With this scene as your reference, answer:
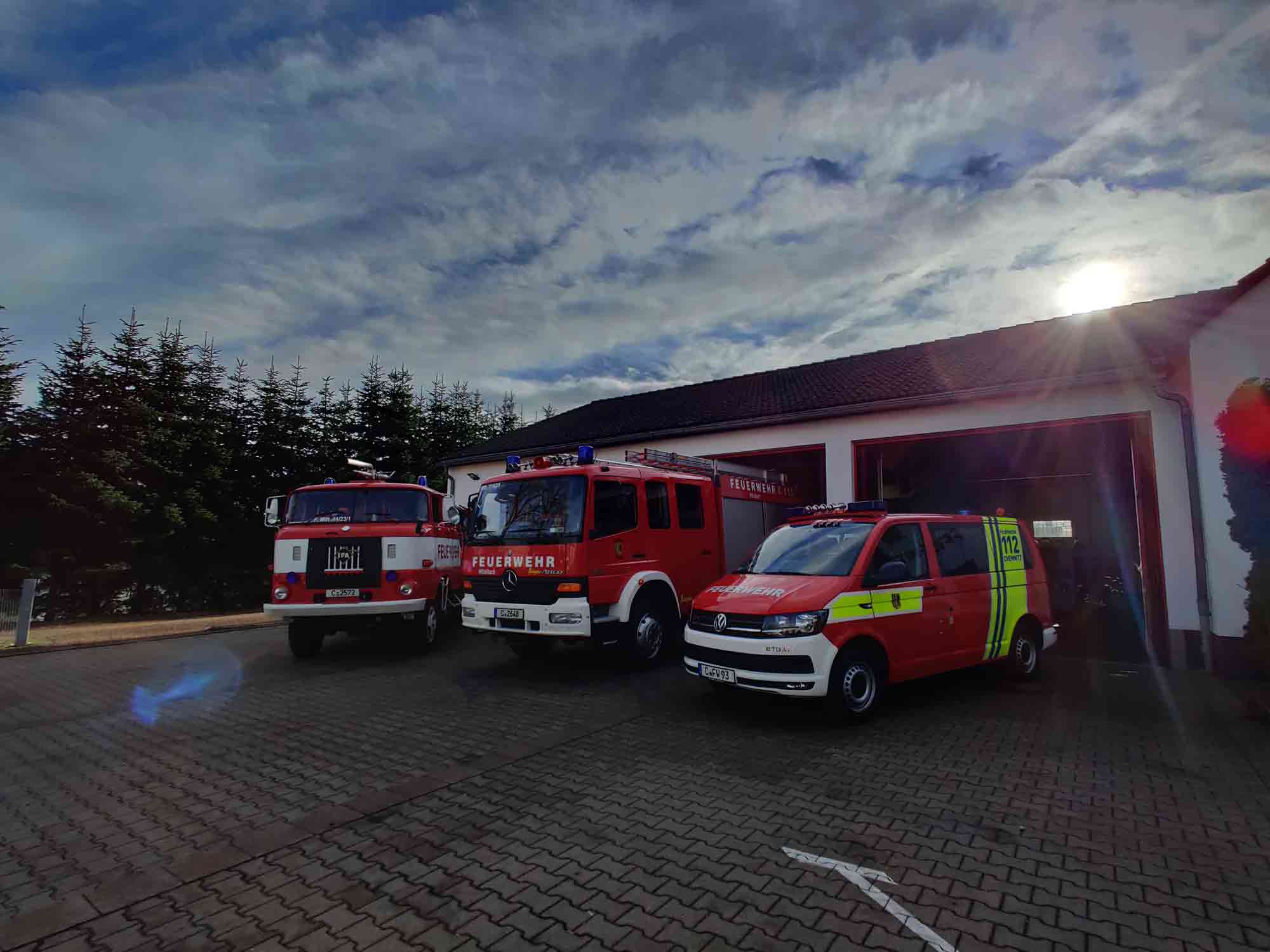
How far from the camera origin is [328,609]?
30.3 feet

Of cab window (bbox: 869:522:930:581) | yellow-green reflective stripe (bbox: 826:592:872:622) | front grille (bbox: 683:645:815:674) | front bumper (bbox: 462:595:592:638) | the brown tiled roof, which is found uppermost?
the brown tiled roof

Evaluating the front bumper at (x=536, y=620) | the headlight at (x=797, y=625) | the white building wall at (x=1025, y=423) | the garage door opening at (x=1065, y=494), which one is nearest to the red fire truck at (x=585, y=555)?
the front bumper at (x=536, y=620)

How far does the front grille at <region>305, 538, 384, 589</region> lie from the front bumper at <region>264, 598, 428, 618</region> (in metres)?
0.26

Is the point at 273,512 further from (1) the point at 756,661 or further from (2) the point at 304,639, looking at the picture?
(1) the point at 756,661

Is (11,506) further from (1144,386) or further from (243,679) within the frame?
(1144,386)

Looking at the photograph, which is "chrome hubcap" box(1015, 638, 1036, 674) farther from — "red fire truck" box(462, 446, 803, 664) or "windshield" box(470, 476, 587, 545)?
"windshield" box(470, 476, 587, 545)

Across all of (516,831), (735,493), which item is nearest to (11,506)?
(735,493)

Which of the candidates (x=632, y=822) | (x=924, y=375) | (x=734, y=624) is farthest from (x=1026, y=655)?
(x=924, y=375)

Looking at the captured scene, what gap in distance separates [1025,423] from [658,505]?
630cm

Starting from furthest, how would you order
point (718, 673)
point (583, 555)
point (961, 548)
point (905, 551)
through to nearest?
1. point (583, 555)
2. point (961, 548)
3. point (905, 551)
4. point (718, 673)

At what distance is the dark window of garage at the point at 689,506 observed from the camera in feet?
31.0

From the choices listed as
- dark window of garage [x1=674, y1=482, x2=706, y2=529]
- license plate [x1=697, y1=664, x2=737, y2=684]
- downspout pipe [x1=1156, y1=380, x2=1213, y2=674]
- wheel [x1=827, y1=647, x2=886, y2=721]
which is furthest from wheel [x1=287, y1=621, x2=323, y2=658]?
downspout pipe [x1=1156, y1=380, x2=1213, y2=674]

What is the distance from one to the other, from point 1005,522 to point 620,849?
20.8ft

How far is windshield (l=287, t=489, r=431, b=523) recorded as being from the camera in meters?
9.99
